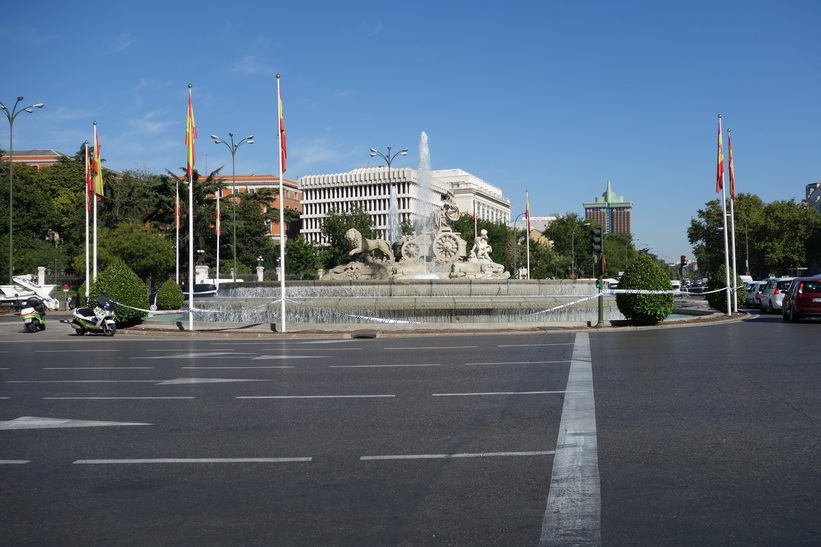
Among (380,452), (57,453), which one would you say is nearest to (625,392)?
(380,452)

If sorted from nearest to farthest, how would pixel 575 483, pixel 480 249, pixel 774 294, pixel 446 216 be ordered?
1. pixel 575 483
2. pixel 774 294
3. pixel 446 216
4. pixel 480 249

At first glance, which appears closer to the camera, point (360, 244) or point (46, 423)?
point (46, 423)

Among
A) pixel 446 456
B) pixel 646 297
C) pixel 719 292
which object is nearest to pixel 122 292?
pixel 646 297

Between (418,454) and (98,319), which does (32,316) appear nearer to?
(98,319)

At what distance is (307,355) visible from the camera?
623 inches

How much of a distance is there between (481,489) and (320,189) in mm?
134542

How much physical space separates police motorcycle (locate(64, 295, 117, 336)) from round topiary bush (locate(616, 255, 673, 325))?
15.0 metres

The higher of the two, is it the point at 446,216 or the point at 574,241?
the point at 574,241

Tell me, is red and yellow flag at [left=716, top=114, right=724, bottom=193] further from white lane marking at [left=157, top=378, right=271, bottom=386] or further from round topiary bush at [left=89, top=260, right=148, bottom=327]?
white lane marking at [left=157, top=378, right=271, bottom=386]

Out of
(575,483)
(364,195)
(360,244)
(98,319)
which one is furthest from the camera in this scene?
(364,195)

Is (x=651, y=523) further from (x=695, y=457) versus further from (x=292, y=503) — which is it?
(x=292, y=503)

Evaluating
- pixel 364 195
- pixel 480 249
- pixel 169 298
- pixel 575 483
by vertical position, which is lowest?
pixel 575 483

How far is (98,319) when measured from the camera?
76.7 ft

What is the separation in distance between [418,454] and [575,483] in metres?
1.45
